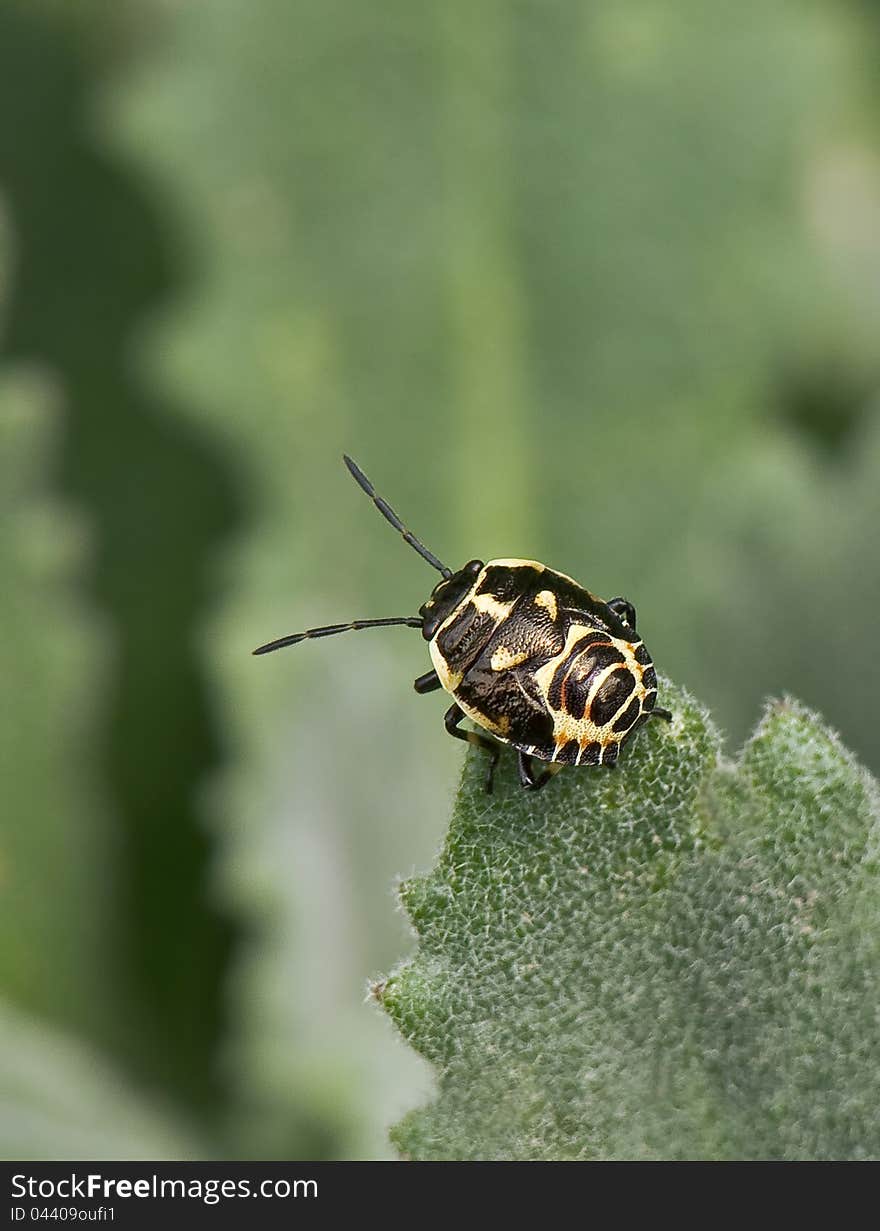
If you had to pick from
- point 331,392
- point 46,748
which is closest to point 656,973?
point 46,748

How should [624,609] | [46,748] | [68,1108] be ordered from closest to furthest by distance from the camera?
1. [624,609]
2. [68,1108]
3. [46,748]

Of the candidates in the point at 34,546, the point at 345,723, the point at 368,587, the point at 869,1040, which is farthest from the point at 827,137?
the point at 869,1040

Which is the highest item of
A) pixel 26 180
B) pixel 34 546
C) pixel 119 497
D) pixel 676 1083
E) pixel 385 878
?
pixel 26 180

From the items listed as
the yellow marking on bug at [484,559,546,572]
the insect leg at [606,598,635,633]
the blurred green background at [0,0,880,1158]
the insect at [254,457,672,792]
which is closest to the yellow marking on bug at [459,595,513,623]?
the insect at [254,457,672,792]

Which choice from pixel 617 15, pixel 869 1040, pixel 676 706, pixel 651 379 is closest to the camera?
pixel 869 1040

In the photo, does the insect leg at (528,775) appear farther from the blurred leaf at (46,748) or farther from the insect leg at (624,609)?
the blurred leaf at (46,748)

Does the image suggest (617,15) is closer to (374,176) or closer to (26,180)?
(374,176)

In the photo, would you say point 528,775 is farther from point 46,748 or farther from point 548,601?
point 46,748
